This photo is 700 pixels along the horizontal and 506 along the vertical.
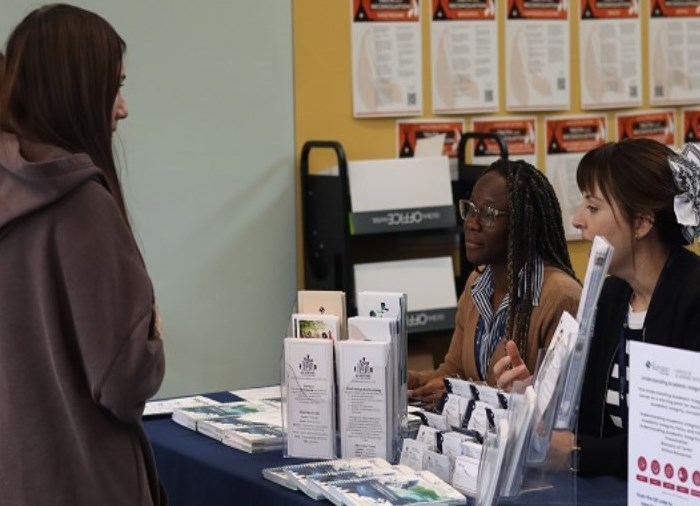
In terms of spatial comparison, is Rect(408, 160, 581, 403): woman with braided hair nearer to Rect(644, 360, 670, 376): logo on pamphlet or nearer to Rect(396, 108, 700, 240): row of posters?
Rect(644, 360, 670, 376): logo on pamphlet

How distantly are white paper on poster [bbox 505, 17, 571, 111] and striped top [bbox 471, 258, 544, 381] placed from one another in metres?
1.96

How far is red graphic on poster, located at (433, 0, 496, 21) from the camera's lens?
4.85 meters

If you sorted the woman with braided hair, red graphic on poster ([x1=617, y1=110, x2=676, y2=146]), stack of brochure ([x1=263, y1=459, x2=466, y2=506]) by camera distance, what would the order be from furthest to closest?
1. red graphic on poster ([x1=617, y1=110, x2=676, y2=146])
2. the woman with braided hair
3. stack of brochure ([x1=263, y1=459, x2=466, y2=506])

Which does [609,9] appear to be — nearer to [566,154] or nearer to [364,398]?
[566,154]

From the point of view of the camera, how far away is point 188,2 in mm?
4414

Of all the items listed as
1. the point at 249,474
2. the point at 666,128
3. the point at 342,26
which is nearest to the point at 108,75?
the point at 249,474

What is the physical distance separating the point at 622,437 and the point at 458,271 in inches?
97.0

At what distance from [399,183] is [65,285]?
2595 mm

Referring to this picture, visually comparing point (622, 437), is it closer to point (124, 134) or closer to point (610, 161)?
point (610, 161)

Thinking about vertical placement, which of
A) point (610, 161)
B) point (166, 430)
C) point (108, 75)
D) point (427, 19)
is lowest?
point (166, 430)

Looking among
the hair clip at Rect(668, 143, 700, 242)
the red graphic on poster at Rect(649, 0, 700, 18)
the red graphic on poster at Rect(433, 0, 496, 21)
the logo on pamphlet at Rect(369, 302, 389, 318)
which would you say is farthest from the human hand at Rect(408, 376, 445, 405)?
the red graphic on poster at Rect(649, 0, 700, 18)

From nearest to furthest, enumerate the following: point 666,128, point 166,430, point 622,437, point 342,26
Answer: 1. point 622,437
2. point 166,430
3. point 342,26
4. point 666,128

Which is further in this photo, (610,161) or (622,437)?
(610,161)

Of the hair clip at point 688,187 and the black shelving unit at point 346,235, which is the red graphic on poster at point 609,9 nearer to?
the black shelving unit at point 346,235
